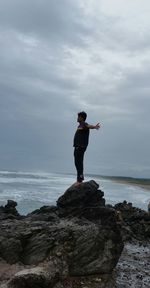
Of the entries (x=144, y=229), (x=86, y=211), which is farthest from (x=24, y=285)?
(x=144, y=229)

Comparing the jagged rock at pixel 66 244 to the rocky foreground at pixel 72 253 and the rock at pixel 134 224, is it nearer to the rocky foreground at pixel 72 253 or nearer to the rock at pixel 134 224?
the rocky foreground at pixel 72 253

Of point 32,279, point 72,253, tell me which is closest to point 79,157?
point 72,253

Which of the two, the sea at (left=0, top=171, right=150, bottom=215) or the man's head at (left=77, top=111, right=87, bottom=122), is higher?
the man's head at (left=77, top=111, right=87, bottom=122)

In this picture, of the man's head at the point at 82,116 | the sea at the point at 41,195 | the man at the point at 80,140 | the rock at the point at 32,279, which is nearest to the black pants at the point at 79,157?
the man at the point at 80,140

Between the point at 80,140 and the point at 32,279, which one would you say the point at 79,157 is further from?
the point at 32,279

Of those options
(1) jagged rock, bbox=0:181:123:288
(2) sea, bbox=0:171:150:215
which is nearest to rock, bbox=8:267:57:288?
(1) jagged rock, bbox=0:181:123:288

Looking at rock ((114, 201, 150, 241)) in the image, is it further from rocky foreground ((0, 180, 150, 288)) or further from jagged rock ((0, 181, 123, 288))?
jagged rock ((0, 181, 123, 288))

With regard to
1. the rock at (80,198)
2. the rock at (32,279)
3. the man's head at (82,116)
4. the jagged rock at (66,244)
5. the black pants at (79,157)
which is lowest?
the rock at (32,279)

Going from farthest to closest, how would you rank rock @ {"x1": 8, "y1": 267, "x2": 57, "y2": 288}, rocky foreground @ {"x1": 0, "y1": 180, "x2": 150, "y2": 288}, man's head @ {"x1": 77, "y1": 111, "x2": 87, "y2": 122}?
man's head @ {"x1": 77, "y1": 111, "x2": 87, "y2": 122} < rocky foreground @ {"x1": 0, "y1": 180, "x2": 150, "y2": 288} < rock @ {"x1": 8, "y1": 267, "x2": 57, "y2": 288}

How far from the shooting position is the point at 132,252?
19.8 m

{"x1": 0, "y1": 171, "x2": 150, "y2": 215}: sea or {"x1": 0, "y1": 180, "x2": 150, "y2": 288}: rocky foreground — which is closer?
{"x1": 0, "y1": 180, "x2": 150, "y2": 288}: rocky foreground

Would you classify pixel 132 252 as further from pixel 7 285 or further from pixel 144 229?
pixel 7 285

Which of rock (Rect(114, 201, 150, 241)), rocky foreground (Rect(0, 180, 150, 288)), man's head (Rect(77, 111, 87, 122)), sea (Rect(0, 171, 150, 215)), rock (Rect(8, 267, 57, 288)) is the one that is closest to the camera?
rock (Rect(8, 267, 57, 288))

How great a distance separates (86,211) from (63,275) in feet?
12.6
